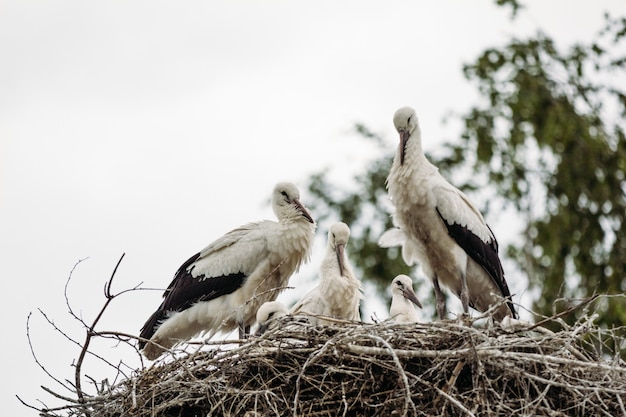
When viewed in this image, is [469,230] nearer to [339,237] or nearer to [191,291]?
[339,237]

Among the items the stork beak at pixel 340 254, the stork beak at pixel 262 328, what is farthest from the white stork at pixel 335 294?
the stork beak at pixel 262 328

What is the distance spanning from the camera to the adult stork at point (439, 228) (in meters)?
9.00

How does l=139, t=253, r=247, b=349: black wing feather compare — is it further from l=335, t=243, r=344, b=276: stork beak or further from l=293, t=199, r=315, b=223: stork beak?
l=335, t=243, r=344, b=276: stork beak

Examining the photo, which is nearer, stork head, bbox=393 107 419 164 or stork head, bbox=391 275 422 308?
stork head, bbox=391 275 422 308

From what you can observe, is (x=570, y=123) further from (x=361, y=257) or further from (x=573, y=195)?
(x=361, y=257)

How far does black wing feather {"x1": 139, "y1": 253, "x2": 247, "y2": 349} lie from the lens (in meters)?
9.53

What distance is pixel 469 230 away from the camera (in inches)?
356

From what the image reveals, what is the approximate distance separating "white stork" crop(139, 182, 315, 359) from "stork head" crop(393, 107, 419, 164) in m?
1.06

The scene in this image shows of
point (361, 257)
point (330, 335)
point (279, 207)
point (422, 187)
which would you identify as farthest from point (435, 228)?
point (361, 257)

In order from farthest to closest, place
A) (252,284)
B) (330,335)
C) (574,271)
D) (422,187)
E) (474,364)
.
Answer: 1. (574,271)
2. (252,284)
3. (422,187)
4. (330,335)
5. (474,364)

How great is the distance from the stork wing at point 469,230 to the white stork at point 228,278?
1.22 metres

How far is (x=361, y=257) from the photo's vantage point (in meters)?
16.6

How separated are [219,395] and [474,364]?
1470 mm

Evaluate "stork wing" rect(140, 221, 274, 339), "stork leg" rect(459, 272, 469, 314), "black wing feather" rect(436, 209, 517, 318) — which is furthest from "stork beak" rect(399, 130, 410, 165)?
"stork wing" rect(140, 221, 274, 339)
